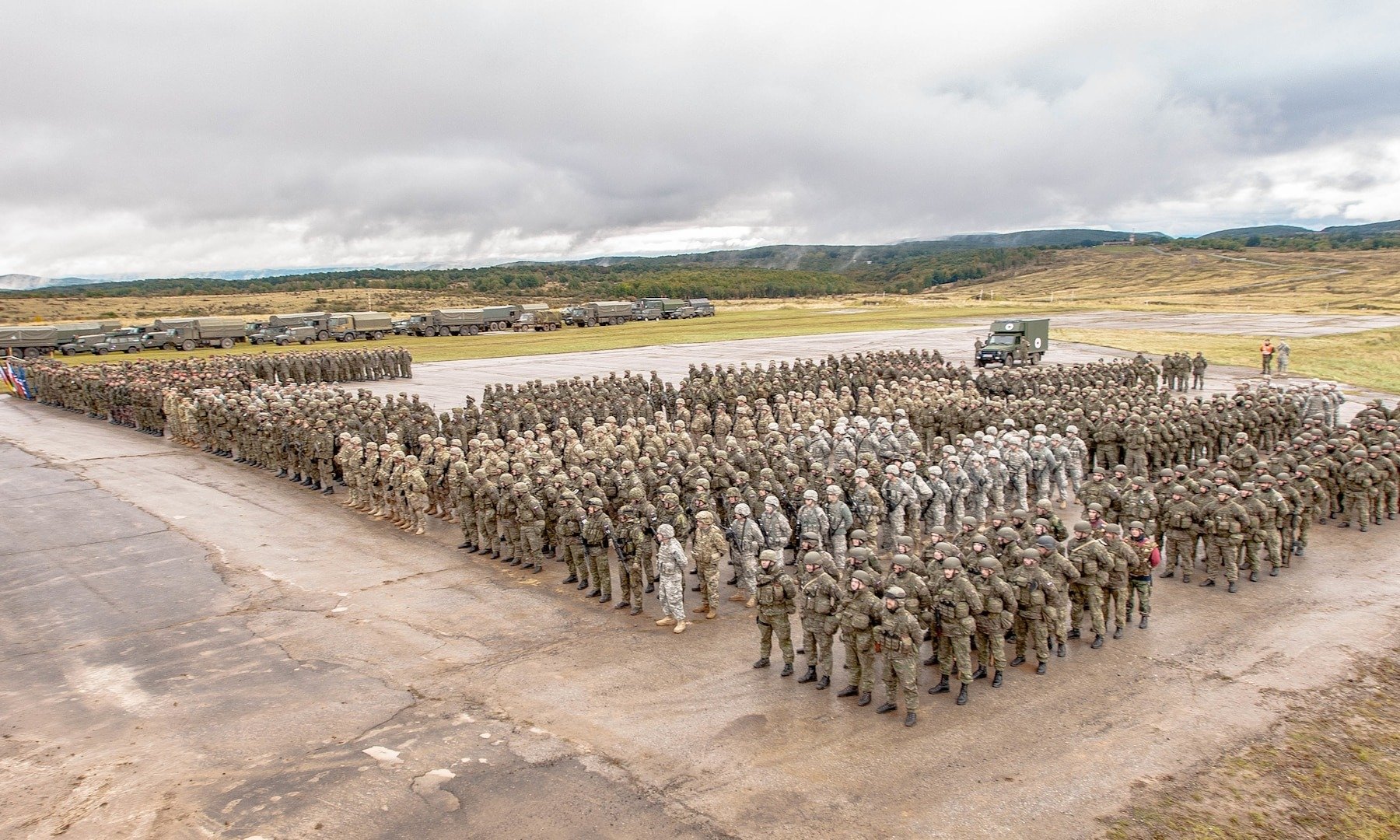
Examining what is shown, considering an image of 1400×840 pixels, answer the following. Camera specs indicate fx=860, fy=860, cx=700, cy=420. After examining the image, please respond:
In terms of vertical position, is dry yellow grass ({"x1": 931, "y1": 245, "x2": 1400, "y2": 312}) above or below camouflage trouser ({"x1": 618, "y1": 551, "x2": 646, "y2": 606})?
above

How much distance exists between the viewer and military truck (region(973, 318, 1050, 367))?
120 feet

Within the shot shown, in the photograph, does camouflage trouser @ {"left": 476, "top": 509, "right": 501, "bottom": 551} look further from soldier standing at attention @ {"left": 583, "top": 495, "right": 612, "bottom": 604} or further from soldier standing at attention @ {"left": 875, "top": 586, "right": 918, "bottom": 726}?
soldier standing at attention @ {"left": 875, "top": 586, "right": 918, "bottom": 726}

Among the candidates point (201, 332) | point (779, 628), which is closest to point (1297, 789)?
point (779, 628)

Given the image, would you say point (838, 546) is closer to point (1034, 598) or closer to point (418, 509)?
point (1034, 598)

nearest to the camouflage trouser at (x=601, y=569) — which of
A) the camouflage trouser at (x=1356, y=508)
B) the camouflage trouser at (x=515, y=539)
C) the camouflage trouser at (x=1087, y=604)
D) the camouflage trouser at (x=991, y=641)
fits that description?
the camouflage trouser at (x=515, y=539)

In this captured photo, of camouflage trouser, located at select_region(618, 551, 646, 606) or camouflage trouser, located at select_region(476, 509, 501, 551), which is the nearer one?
camouflage trouser, located at select_region(618, 551, 646, 606)

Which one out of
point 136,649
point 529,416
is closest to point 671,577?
point 136,649

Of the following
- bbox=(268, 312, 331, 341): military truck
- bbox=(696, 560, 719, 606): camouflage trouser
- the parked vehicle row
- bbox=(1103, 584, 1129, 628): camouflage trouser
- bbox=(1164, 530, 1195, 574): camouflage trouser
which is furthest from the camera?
bbox=(268, 312, 331, 341): military truck

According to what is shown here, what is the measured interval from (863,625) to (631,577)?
13.1ft

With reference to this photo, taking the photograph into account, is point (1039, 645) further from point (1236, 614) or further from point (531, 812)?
point (531, 812)

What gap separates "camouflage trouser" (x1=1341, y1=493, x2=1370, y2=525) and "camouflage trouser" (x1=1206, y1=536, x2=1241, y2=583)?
13.5 ft

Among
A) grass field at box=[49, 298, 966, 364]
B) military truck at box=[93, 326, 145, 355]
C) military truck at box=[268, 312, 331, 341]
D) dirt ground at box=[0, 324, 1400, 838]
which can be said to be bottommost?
dirt ground at box=[0, 324, 1400, 838]

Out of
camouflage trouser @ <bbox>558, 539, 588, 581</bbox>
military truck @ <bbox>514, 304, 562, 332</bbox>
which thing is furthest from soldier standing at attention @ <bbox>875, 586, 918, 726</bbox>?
military truck @ <bbox>514, 304, 562, 332</bbox>

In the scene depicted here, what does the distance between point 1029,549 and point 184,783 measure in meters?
9.06
